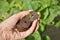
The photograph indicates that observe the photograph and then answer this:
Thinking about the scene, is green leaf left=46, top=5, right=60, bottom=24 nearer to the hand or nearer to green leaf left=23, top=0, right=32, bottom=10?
green leaf left=23, top=0, right=32, bottom=10

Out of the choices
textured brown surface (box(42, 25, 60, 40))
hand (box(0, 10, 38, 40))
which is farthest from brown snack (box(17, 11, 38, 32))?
textured brown surface (box(42, 25, 60, 40))

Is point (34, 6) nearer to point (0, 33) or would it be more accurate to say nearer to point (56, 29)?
point (0, 33)

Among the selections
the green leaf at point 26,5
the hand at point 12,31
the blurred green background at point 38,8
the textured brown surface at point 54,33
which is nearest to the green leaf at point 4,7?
the blurred green background at point 38,8

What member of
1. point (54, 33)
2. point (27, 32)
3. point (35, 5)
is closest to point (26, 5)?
point (35, 5)

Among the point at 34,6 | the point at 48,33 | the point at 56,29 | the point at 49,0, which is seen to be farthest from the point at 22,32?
the point at 56,29

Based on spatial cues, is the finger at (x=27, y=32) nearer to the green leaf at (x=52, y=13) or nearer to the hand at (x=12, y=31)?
the hand at (x=12, y=31)

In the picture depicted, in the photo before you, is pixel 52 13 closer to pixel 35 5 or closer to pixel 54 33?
pixel 35 5
